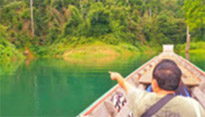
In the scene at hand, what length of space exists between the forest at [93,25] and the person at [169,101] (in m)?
26.0

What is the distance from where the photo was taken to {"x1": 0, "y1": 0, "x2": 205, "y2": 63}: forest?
32156 millimetres

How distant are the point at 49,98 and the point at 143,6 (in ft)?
114

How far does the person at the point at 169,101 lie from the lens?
171cm

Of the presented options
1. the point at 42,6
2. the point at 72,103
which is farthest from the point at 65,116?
the point at 42,6

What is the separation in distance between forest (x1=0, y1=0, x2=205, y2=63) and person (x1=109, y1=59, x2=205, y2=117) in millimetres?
25969

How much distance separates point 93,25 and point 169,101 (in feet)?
102

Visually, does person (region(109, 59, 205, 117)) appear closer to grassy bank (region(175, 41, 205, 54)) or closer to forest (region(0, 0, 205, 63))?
forest (region(0, 0, 205, 63))

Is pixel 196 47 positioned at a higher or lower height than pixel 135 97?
lower

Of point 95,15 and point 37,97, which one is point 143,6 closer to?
point 95,15

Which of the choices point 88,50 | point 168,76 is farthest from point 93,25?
Result: point 168,76

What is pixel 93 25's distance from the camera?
32438 mm

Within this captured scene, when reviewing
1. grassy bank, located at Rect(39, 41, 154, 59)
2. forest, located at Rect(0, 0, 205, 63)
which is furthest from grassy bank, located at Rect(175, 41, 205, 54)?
grassy bank, located at Rect(39, 41, 154, 59)

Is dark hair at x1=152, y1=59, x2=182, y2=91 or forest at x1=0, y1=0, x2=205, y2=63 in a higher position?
dark hair at x1=152, y1=59, x2=182, y2=91

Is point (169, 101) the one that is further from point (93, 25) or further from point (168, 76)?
point (93, 25)
